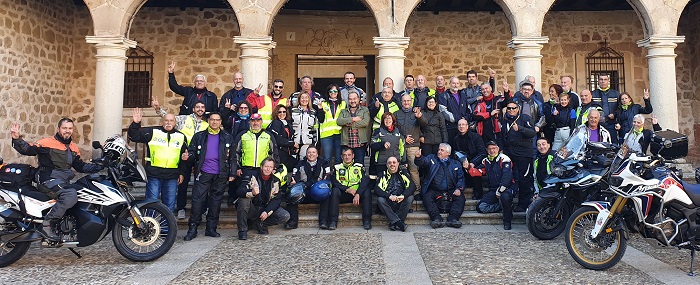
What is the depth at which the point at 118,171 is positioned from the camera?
14.6 ft

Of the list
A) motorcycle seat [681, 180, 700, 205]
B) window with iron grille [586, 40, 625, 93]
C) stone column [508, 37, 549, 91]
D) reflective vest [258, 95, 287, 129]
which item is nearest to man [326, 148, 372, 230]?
reflective vest [258, 95, 287, 129]

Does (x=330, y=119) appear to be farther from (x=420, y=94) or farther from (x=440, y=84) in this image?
(x=440, y=84)

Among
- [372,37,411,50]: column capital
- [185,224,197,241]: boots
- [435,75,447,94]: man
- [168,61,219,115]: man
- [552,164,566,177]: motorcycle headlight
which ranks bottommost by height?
[185,224,197,241]: boots

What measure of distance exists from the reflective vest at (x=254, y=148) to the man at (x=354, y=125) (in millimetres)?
1106

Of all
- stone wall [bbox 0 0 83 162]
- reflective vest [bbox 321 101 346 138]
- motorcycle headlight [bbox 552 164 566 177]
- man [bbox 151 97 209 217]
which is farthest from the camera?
stone wall [bbox 0 0 83 162]

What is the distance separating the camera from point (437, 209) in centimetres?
590

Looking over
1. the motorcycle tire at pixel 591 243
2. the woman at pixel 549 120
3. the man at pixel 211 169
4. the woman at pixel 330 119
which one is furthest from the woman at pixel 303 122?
the motorcycle tire at pixel 591 243

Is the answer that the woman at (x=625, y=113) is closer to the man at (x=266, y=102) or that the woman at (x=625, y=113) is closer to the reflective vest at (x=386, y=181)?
the reflective vest at (x=386, y=181)

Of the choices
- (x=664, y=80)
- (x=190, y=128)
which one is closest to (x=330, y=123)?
(x=190, y=128)

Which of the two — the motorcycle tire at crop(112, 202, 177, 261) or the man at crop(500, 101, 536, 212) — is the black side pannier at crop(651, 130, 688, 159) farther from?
the motorcycle tire at crop(112, 202, 177, 261)

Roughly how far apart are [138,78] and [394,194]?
7.24 m

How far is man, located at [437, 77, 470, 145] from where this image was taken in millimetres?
6828

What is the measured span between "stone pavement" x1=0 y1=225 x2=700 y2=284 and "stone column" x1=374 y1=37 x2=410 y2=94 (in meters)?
3.05

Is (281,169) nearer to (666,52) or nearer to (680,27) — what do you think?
(666,52)
